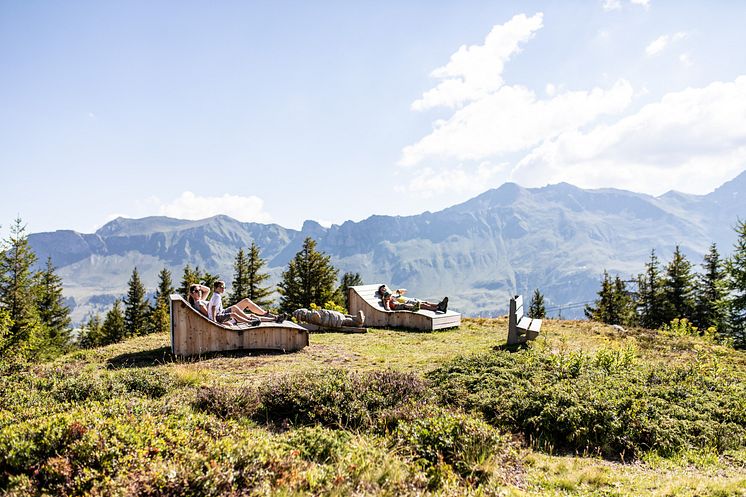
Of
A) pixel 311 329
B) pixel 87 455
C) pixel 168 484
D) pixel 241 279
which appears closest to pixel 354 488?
pixel 168 484

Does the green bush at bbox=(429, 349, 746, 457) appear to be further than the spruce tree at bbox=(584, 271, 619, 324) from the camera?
No

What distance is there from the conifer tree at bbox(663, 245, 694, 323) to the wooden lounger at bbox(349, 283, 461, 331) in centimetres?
2772

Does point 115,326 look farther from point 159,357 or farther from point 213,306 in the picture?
point 213,306

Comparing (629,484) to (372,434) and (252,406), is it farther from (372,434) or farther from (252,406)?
(252,406)

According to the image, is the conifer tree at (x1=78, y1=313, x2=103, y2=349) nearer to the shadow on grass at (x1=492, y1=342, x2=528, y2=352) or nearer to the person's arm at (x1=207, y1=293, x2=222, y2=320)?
the person's arm at (x1=207, y1=293, x2=222, y2=320)

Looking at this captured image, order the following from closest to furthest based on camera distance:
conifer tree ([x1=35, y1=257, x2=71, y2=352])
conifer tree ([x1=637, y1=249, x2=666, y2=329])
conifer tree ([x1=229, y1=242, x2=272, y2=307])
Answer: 1. conifer tree ([x1=637, y1=249, x2=666, y2=329])
2. conifer tree ([x1=35, y1=257, x2=71, y2=352])
3. conifer tree ([x1=229, y1=242, x2=272, y2=307])

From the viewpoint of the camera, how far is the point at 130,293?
52.0 meters

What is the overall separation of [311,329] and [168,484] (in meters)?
12.1

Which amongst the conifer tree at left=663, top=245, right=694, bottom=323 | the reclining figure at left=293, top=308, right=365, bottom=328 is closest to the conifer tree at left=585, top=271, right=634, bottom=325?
the conifer tree at left=663, top=245, right=694, bottom=323

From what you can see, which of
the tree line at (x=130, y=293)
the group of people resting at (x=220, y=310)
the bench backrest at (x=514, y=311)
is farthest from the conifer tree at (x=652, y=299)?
the group of people resting at (x=220, y=310)

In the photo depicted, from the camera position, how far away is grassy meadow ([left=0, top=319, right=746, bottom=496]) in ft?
11.9

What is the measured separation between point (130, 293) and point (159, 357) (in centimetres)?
4781

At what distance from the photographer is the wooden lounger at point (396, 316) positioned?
1662cm

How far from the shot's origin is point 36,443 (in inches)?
148
